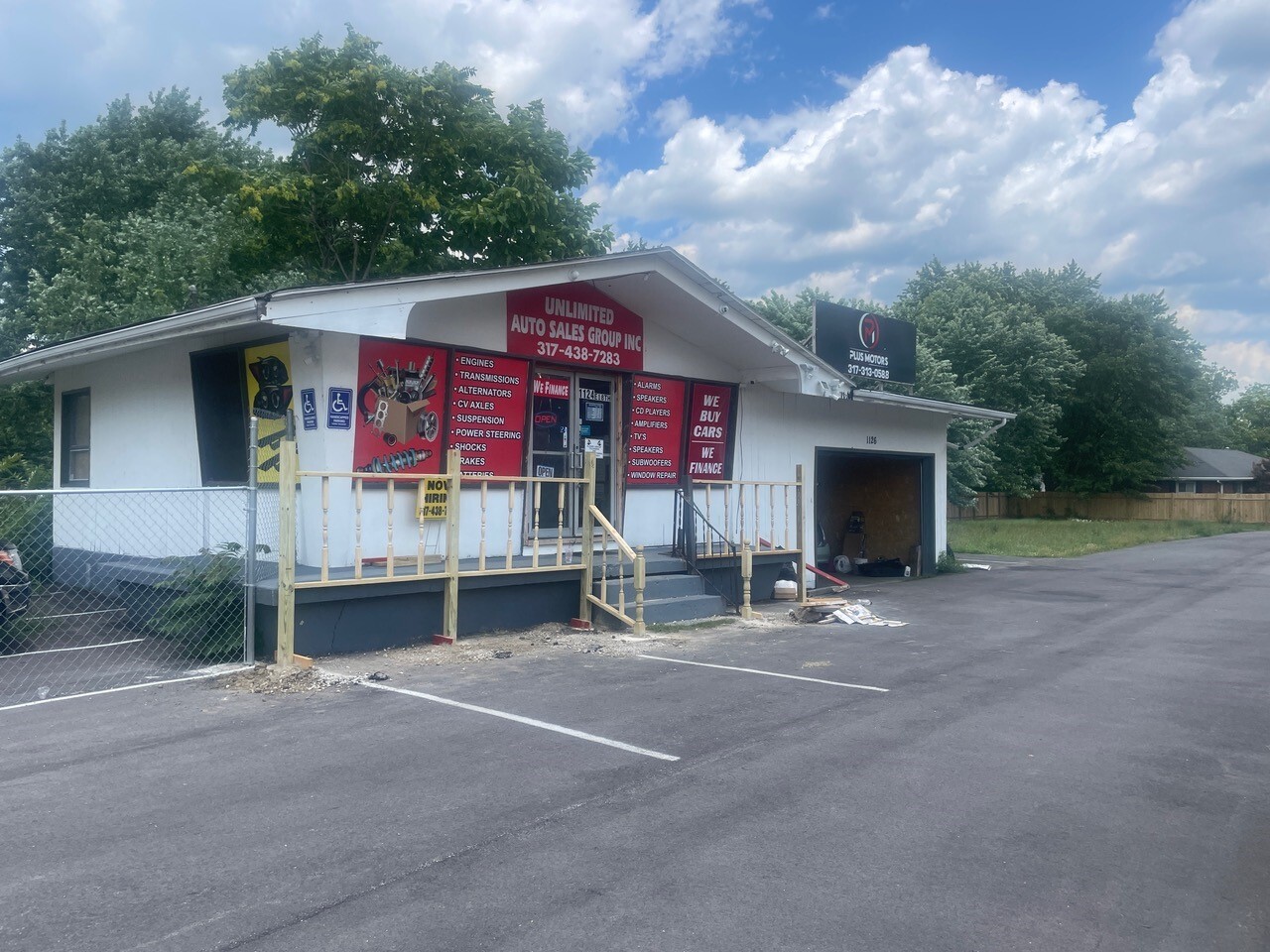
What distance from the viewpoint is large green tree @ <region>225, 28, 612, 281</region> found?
22.2 meters

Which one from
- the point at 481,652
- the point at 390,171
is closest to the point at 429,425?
the point at 481,652

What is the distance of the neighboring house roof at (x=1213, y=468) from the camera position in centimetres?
5750

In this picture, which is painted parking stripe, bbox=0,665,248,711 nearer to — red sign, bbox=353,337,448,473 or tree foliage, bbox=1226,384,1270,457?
red sign, bbox=353,337,448,473

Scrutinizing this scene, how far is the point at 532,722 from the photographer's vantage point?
688 centimetres

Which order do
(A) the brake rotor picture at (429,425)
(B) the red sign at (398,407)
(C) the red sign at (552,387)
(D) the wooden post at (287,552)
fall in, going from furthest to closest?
(C) the red sign at (552,387) → (A) the brake rotor picture at (429,425) → (B) the red sign at (398,407) → (D) the wooden post at (287,552)

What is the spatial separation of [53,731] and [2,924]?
3193mm

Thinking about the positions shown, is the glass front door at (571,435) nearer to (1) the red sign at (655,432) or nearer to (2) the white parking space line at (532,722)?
(1) the red sign at (655,432)

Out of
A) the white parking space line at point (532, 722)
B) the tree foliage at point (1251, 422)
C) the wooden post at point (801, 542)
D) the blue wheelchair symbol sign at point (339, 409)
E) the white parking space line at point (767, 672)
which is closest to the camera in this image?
the white parking space line at point (532, 722)

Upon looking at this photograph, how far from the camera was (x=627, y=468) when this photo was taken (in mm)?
13250

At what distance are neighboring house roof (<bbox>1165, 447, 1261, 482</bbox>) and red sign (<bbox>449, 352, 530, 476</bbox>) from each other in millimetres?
52896

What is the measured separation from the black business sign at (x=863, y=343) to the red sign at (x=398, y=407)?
840 cm

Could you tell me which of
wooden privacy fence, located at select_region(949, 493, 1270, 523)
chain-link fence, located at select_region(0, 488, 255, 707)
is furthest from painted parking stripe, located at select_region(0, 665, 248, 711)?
wooden privacy fence, located at select_region(949, 493, 1270, 523)

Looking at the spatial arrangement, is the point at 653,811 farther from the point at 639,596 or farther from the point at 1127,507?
the point at 1127,507

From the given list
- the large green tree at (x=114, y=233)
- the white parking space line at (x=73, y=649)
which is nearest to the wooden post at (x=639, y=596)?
the white parking space line at (x=73, y=649)
